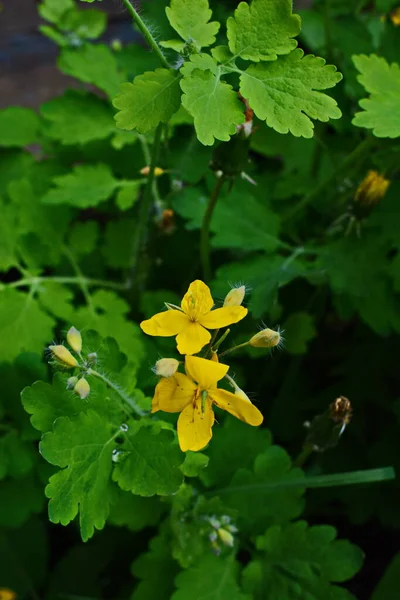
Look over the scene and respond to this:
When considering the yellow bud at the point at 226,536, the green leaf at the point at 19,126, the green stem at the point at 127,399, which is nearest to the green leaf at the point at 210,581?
the yellow bud at the point at 226,536

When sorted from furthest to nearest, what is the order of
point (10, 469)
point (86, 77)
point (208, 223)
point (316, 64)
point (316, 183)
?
1. point (316, 183)
2. point (86, 77)
3. point (208, 223)
4. point (10, 469)
5. point (316, 64)

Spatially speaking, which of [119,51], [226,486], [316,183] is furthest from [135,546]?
[119,51]

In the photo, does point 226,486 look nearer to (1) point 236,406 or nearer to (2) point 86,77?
(1) point 236,406

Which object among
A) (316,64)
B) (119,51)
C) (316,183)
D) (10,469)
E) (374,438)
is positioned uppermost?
(316,64)

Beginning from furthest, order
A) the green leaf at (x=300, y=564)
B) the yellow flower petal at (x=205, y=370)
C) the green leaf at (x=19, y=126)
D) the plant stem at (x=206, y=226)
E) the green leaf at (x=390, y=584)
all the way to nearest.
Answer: the green leaf at (x=19, y=126) → the green leaf at (x=390, y=584) → the plant stem at (x=206, y=226) → the green leaf at (x=300, y=564) → the yellow flower petal at (x=205, y=370)

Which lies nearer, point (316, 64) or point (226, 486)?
point (316, 64)

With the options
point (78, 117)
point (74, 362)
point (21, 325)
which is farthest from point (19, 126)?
point (74, 362)

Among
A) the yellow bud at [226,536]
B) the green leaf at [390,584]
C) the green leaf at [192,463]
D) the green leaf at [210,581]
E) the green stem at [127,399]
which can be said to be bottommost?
the green leaf at [390,584]

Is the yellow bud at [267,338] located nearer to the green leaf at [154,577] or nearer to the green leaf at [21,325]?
the green leaf at [154,577]
